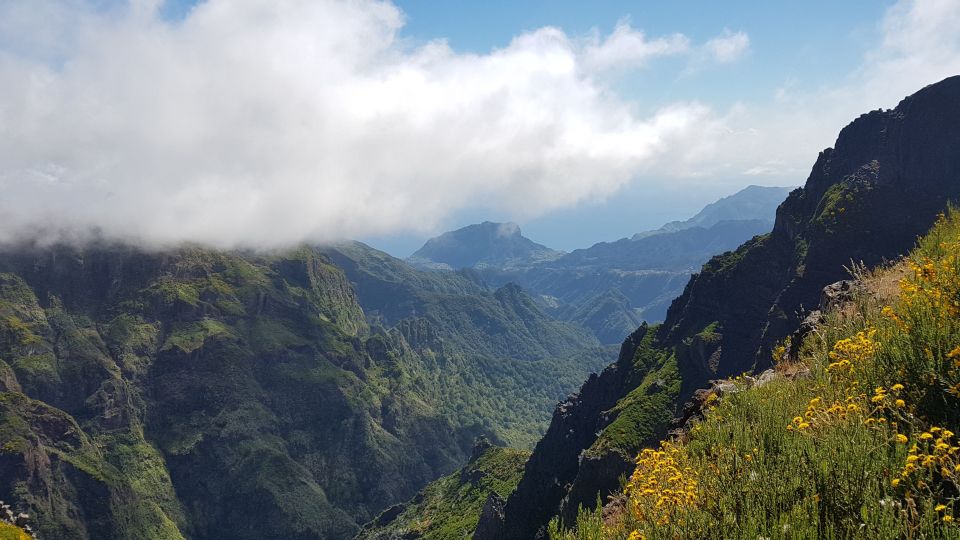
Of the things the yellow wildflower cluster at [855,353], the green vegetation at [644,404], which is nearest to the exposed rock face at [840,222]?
the green vegetation at [644,404]

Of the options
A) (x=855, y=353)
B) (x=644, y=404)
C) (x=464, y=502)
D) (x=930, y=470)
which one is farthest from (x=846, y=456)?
(x=464, y=502)

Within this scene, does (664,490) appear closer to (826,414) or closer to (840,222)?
(826,414)

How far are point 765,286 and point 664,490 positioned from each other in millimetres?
132648

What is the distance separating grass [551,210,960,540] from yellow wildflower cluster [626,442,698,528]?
0.03 metres

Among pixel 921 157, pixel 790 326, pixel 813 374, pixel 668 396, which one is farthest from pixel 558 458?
pixel 813 374

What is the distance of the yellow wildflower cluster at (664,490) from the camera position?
30.1ft

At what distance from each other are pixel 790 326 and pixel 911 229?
30.1 m

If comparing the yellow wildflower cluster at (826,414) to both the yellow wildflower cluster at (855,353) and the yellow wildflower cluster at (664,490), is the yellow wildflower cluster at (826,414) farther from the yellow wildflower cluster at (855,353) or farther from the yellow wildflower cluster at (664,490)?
the yellow wildflower cluster at (664,490)

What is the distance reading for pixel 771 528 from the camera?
750 centimetres

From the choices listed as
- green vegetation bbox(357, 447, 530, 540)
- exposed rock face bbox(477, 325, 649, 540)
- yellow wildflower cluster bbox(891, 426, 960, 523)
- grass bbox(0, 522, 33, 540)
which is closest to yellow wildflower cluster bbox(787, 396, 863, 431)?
yellow wildflower cluster bbox(891, 426, 960, 523)

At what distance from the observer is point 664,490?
9.79 metres

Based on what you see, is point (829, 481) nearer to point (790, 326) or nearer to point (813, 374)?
point (813, 374)

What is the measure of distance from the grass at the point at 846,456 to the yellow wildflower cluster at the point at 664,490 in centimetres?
3

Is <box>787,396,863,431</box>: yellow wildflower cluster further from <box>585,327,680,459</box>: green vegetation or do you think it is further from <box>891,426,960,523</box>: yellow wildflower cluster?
<box>585,327,680,459</box>: green vegetation
